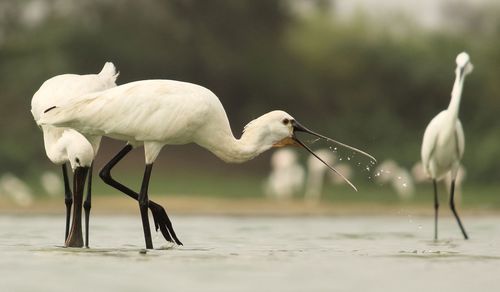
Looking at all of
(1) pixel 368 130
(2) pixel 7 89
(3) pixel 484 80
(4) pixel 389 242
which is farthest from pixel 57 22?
(4) pixel 389 242

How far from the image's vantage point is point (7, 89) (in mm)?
32000

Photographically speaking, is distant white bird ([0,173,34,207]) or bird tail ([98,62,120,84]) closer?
bird tail ([98,62,120,84])

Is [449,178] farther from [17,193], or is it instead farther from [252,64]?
[252,64]

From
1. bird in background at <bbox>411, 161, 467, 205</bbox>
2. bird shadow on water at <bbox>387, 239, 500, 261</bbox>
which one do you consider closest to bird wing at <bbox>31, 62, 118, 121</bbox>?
bird shadow on water at <bbox>387, 239, 500, 261</bbox>

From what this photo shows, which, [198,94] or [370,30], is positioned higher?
[370,30]

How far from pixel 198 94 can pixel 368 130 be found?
2157cm

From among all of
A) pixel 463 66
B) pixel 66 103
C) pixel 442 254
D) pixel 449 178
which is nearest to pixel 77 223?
pixel 66 103

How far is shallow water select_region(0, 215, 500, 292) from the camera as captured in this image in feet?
25.5

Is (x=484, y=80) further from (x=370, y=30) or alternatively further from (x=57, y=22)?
(x=57, y=22)

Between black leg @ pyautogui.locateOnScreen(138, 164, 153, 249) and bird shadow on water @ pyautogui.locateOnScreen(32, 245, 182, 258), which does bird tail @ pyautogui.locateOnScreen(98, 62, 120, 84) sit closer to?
black leg @ pyautogui.locateOnScreen(138, 164, 153, 249)

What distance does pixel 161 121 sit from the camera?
10188mm

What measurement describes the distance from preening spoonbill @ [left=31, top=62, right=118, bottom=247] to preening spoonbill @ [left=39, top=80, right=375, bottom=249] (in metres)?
0.20

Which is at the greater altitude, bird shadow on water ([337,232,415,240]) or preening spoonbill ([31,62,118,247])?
preening spoonbill ([31,62,118,247])

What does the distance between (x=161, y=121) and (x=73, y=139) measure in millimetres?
878
